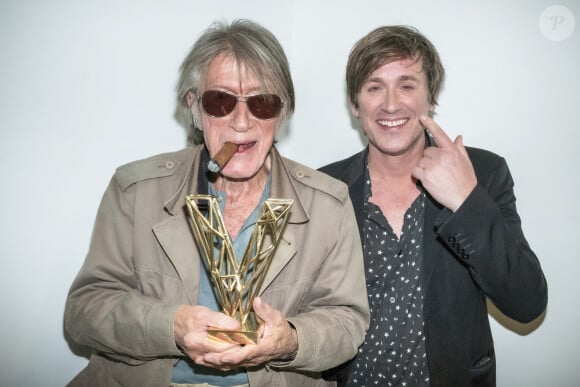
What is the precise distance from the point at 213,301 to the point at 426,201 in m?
0.89

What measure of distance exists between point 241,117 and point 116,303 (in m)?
0.67

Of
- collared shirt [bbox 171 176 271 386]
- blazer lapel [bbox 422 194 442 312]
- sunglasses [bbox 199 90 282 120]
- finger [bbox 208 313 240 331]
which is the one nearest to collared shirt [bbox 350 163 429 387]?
blazer lapel [bbox 422 194 442 312]

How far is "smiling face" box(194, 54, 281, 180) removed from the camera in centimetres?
159

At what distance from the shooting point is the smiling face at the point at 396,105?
1972mm

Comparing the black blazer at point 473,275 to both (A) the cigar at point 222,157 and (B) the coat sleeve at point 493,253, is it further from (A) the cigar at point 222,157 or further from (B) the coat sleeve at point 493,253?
(A) the cigar at point 222,157

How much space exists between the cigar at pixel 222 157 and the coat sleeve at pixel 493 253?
0.75 m

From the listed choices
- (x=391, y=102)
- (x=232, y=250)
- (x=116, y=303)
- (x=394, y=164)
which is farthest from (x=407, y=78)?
(x=116, y=303)

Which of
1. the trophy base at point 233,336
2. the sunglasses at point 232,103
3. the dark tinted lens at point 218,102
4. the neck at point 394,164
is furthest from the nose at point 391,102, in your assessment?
the trophy base at point 233,336

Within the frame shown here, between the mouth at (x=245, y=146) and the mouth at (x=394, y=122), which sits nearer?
the mouth at (x=245, y=146)

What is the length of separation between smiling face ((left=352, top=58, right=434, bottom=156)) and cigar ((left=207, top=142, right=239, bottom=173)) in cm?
69

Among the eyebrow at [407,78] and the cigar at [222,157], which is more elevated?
the eyebrow at [407,78]

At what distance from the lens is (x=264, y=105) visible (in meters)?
1.62

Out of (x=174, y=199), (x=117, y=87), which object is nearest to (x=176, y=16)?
(x=117, y=87)

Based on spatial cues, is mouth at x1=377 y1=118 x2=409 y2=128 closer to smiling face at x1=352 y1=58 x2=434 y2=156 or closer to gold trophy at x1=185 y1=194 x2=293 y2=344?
smiling face at x1=352 y1=58 x2=434 y2=156
